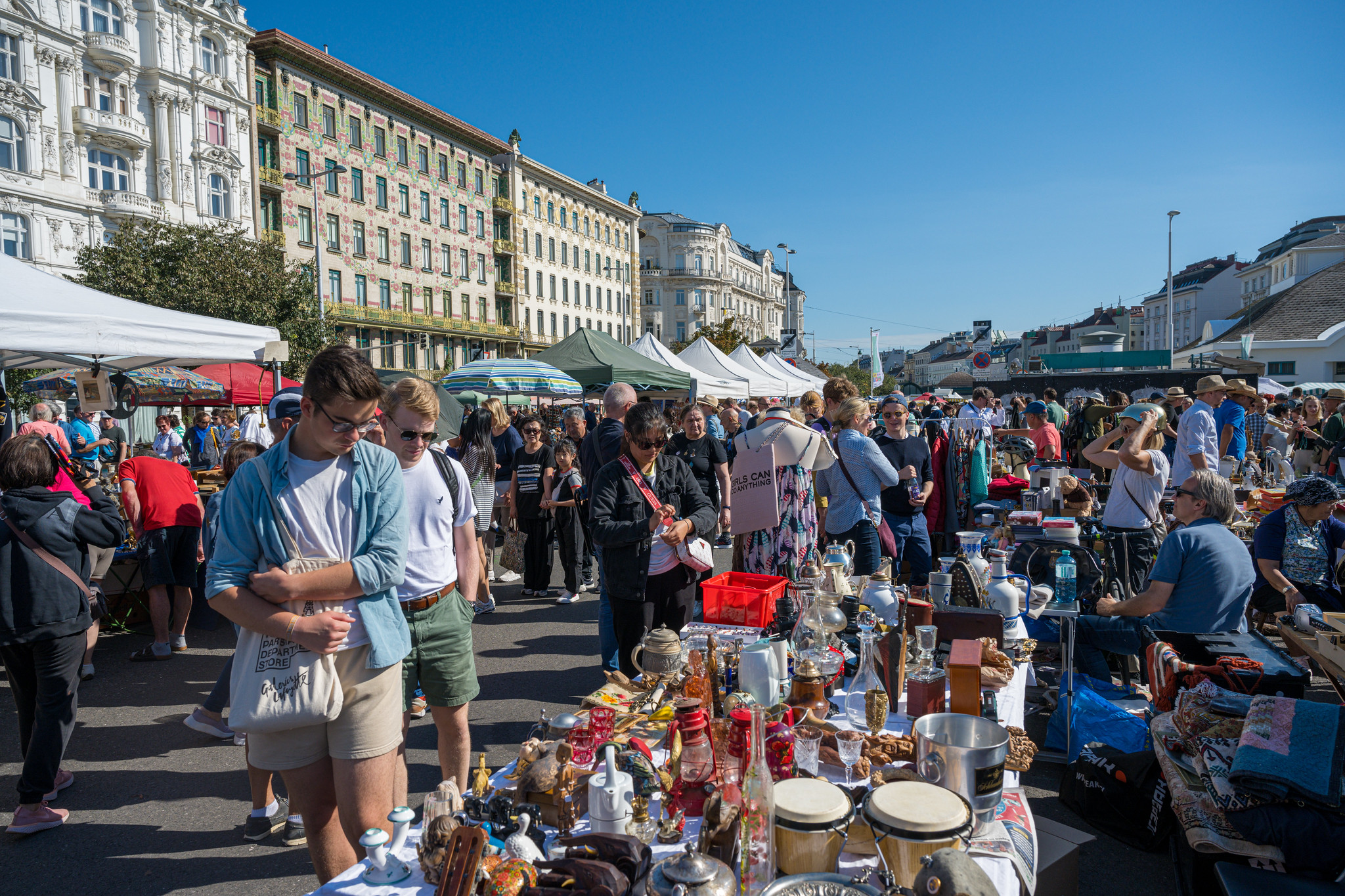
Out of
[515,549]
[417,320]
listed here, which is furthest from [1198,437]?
[417,320]

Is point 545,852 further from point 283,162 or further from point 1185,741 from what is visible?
point 283,162

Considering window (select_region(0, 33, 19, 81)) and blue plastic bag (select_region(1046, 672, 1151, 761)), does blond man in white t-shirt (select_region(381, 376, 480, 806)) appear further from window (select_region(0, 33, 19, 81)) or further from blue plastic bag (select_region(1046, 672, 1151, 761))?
window (select_region(0, 33, 19, 81))

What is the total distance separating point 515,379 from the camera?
11.2m

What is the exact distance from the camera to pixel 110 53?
24531 mm

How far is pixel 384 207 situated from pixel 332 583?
39943 millimetres

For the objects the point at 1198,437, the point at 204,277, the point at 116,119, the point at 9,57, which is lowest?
the point at 1198,437

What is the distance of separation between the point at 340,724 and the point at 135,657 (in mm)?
4767

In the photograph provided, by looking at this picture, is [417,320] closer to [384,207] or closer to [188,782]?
[384,207]

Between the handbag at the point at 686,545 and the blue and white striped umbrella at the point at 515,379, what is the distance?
7.61 m

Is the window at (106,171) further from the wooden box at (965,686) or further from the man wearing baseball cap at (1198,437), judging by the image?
the wooden box at (965,686)

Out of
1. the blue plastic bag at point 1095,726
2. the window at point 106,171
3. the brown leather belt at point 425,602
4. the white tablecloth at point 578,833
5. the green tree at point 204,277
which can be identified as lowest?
the blue plastic bag at point 1095,726

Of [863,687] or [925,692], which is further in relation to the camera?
[863,687]

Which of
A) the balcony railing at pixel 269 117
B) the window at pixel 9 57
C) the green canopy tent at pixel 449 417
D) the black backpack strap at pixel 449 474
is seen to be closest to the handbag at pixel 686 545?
the black backpack strap at pixel 449 474

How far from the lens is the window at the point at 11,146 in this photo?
22562mm
